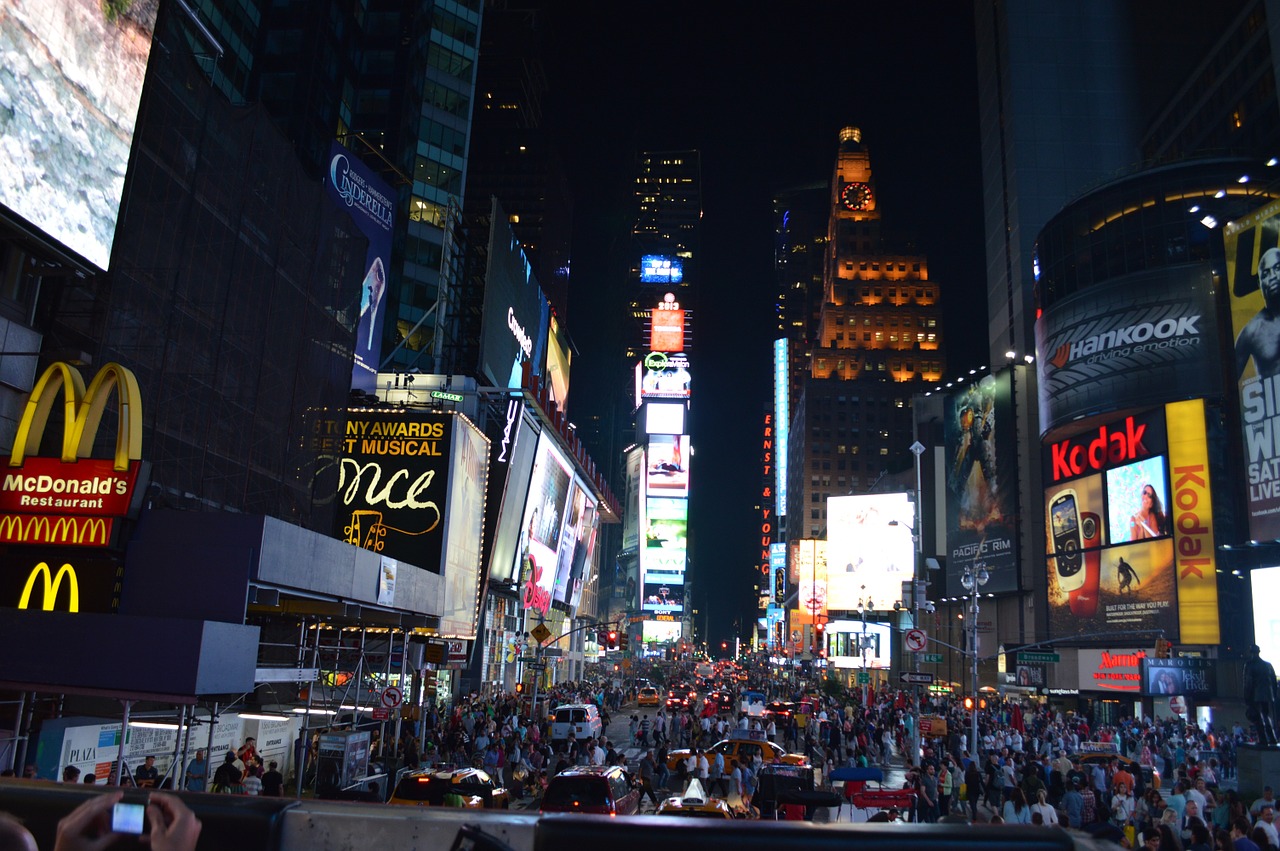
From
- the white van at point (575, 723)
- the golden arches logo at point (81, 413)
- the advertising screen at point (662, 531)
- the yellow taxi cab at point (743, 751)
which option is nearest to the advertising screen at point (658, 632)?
the advertising screen at point (662, 531)

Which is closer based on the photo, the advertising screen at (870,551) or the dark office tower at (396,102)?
the dark office tower at (396,102)

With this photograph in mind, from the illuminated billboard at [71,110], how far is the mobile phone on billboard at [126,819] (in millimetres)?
17537

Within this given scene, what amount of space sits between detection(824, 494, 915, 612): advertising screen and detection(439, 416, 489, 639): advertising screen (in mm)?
53743

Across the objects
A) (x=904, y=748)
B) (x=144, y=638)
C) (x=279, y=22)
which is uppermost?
(x=279, y=22)

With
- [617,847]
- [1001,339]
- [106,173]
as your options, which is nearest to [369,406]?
[106,173]

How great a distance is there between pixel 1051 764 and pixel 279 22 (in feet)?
223

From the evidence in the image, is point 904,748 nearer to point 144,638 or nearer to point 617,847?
point 144,638

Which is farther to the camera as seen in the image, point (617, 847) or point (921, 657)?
point (921, 657)

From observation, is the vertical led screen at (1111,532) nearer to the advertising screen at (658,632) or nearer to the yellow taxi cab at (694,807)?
the yellow taxi cab at (694,807)

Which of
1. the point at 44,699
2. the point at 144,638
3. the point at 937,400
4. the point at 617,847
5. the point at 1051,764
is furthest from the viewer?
the point at 937,400

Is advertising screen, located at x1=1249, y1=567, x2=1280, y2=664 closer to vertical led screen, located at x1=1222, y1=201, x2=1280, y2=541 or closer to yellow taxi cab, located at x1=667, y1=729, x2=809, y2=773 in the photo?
vertical led screen, located at x1=1222, y1=201, x2=1280, y2=541

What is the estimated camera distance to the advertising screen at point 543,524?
55719mm

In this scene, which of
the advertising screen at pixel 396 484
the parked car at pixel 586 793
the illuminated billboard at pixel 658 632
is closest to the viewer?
the parked car at pixel 586 793

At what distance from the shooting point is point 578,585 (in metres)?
77.0
